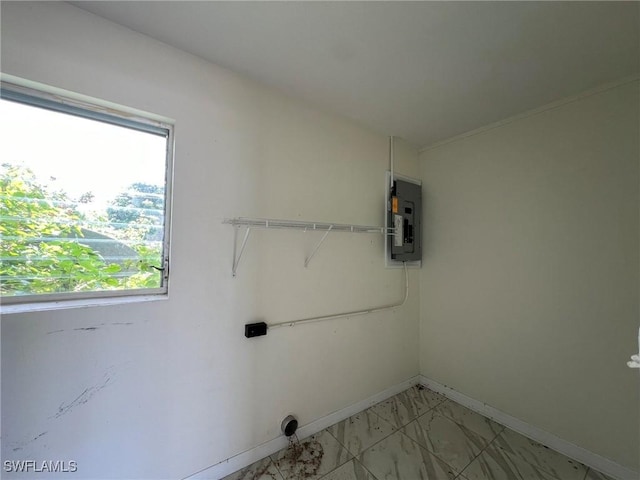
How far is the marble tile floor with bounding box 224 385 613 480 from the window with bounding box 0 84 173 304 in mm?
1347

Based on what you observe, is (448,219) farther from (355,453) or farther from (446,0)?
(355,453)

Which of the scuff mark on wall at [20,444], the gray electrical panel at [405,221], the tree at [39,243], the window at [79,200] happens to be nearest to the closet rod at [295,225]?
the gray electrical panel at [405,221]

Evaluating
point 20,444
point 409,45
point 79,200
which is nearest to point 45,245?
point 79,200

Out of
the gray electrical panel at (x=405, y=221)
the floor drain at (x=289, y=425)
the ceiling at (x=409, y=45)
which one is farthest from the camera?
the gray electrical panel at (x=405, y=221)

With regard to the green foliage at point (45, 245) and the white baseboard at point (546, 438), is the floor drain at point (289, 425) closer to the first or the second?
the green foliage at point (45, 245)

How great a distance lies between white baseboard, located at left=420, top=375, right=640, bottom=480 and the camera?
145 cm

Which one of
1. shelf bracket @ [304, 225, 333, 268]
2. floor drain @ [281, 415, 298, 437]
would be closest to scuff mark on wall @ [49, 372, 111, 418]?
floor drain @ [281, 415, 298, 437]

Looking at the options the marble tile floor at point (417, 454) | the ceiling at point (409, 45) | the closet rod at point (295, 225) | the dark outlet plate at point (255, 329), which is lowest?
the marble tile floor at point (417, 454)

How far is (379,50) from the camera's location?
131cm

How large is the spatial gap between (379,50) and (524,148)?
55.4 inches

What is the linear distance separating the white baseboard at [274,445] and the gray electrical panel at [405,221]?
126cm

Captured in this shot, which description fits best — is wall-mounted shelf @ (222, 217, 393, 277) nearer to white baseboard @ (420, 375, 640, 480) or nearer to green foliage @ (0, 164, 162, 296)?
green foliage @ (0, 164, 162, 296)

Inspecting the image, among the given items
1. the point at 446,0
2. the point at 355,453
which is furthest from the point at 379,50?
the point at 355,453

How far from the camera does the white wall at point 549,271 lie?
4.84 ft
